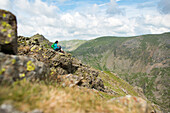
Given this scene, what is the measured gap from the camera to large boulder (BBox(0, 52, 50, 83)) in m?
6.78

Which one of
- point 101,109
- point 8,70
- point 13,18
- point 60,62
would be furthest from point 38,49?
point 101,109

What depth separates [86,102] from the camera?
6527mm

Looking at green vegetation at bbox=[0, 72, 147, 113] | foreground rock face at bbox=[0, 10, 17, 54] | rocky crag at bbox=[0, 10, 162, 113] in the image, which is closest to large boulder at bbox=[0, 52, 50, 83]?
rocky crag at bbox=[0, 10, 162, 113]

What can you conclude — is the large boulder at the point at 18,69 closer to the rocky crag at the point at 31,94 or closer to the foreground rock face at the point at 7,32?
the rocky crag at the point at 31,94

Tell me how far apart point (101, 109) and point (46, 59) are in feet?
48.7

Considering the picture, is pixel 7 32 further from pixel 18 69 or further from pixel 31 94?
pixel 31 94

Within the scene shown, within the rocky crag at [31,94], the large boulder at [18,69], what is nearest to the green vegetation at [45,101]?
the rocky crag at [31,94]

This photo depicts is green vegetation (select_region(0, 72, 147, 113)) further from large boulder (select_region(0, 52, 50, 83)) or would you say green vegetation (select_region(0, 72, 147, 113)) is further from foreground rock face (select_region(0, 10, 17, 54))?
foreground rock face (select_region(0, 10, 17, 54))

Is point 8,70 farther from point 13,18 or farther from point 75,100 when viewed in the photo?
point 13,18

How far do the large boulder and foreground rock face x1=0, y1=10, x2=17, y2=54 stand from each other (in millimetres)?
2194

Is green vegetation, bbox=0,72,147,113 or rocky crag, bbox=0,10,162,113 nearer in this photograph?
green vegetation, bbox=0,72,147,113

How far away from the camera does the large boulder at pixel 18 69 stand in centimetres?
678

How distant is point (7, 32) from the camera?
9.30m

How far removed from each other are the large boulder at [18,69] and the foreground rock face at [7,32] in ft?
7.20
